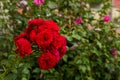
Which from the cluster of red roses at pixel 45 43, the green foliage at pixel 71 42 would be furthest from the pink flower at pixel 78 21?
the cluster of red roses at pixel 45 43

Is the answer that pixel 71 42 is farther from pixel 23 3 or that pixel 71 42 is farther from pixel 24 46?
pixel 24 46

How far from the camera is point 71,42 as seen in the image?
2.79m

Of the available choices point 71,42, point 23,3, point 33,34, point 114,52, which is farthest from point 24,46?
point 23,3

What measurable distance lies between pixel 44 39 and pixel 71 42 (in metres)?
0.92

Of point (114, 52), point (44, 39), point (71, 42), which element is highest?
point (44, 39)

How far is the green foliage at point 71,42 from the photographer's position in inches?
104

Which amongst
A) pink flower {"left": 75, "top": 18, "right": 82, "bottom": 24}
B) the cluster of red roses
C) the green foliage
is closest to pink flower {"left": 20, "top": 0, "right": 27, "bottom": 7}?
the green foliage

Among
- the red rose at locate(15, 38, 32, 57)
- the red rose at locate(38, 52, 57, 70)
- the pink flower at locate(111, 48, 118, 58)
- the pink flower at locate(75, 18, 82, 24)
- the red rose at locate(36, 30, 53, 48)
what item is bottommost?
the pink flower at locate(111, 48, 118, 58)

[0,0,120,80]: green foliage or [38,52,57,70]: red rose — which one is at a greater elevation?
[38,52,57,70]: red rose

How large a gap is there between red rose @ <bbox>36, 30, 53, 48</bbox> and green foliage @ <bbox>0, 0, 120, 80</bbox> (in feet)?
1.65

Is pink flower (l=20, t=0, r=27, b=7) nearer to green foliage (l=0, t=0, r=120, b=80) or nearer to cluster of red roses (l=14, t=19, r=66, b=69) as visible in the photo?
green foliage (l=0, t=0, r=120, b=80)

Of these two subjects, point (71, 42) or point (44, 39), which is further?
point (71, 42)

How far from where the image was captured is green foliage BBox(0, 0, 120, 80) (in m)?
2.64

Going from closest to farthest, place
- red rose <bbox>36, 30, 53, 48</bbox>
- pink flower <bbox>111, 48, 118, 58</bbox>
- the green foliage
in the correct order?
red rose <bbox>36, 30, 53, 48</bbox>
the green foliage
pink flower <bbox>111, 48, 118, 58</bbox>
